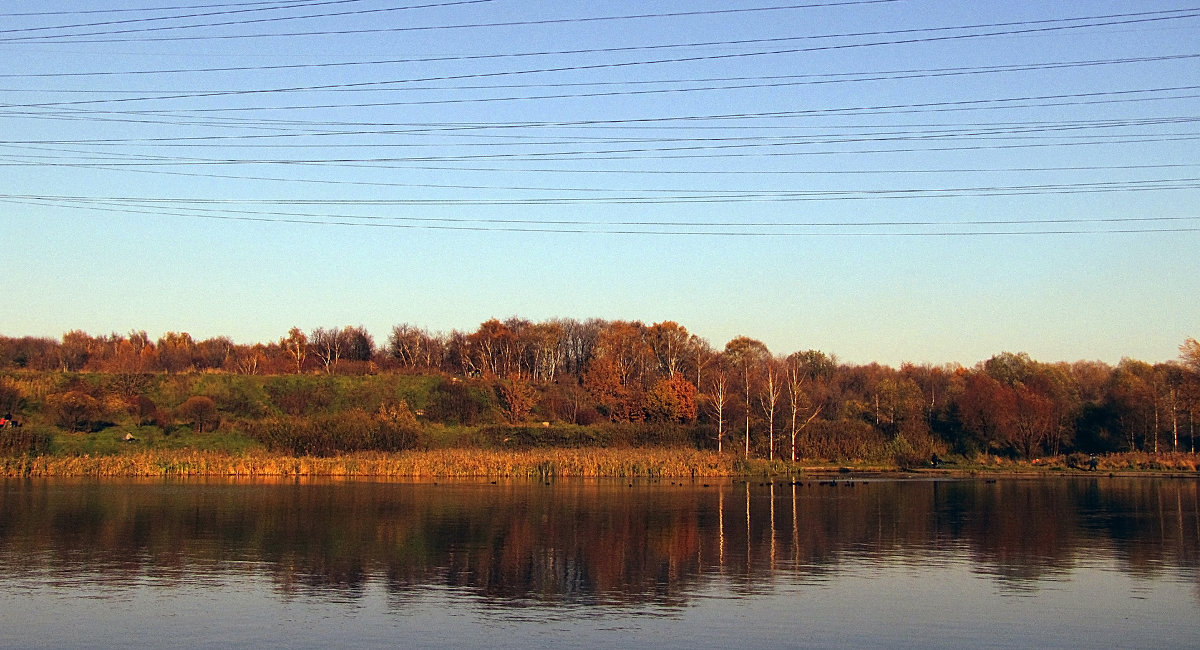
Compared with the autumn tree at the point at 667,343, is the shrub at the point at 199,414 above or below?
below

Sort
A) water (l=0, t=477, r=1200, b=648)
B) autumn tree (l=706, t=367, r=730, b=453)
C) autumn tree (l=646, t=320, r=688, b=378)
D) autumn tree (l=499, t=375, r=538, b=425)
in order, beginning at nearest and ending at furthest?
1. water (l=0, t=477, r=1200, b=648)
2. autumn tree (l=706, t=367, r=730, b=453)
3. autumn tree (l=499, t=375, r=538, b=425)
4. autumn tree (l=646, t=320, r=688, b=378)

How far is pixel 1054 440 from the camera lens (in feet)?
265

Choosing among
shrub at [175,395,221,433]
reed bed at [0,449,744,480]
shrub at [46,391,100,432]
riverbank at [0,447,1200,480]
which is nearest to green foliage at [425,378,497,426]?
shrub at [175,395,221,433]

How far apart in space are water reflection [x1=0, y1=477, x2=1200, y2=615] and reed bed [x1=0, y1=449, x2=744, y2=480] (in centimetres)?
770

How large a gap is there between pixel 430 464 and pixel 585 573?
37.0m

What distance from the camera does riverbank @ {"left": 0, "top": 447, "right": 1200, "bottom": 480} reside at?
2199 inches

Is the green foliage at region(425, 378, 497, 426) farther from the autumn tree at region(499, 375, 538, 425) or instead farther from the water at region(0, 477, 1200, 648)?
the water at region(0, 477, 1200, 648)

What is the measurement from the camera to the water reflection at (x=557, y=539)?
2130cm

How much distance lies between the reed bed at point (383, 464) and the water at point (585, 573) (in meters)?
14.0

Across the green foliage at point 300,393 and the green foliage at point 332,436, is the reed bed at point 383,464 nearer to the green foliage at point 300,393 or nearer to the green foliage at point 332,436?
the green foliage at point 332,436

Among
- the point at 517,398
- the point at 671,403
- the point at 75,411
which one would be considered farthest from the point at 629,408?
the point at 75,411

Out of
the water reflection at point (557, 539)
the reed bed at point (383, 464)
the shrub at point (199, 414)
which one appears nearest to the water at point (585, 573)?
the water reflection at point (557, 539)

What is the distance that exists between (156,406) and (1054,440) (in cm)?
6622

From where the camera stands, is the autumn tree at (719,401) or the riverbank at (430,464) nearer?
the riverbank at (430,464)
